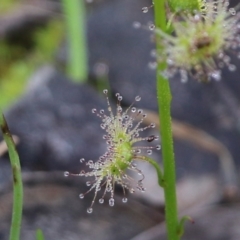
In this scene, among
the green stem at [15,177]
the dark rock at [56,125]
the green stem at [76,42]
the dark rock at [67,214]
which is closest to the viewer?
the green stem at [15,177]

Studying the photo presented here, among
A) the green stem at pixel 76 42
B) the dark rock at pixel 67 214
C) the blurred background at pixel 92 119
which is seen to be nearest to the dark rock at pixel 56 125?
the blurred background at pixel 92 119

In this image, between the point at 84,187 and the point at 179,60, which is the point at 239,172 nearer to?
the point at 84,187

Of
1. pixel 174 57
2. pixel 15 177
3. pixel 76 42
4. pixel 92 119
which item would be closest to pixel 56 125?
pixel 92 119

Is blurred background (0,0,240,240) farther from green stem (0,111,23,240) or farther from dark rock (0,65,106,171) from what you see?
green stem (0,111,23,240)

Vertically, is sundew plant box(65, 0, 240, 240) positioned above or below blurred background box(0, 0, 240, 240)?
below

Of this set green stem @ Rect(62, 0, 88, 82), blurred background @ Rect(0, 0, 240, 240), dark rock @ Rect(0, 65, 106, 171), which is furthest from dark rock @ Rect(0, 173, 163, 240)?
green stem @ Rect(62, 0, 88, 82)

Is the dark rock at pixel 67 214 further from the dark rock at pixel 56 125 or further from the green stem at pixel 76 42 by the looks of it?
the green stem at pixel 76 42
